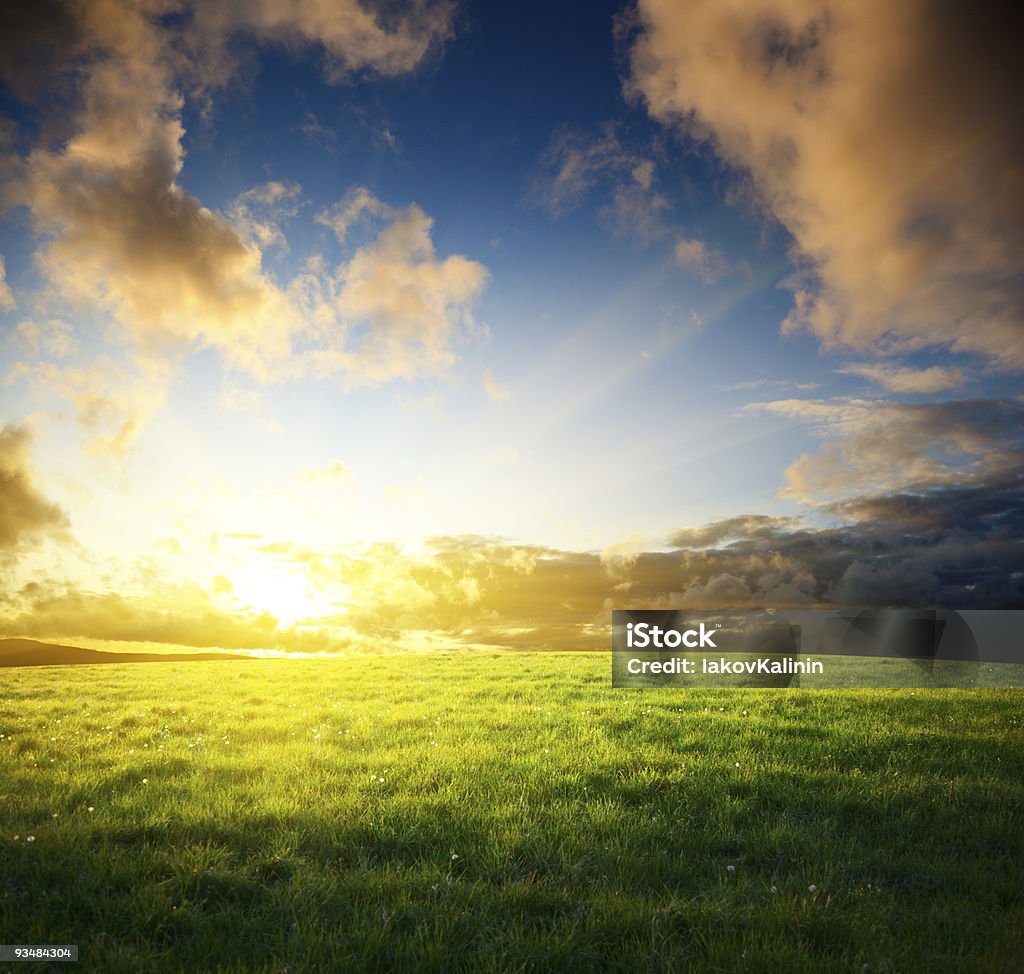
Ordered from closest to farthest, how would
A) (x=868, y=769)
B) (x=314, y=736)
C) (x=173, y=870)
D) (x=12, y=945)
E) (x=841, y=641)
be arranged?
(x=12, y=945)
(x=173, y=870)
(x=868, y=769)
(x=314, y=736)
(x=841, y=641)

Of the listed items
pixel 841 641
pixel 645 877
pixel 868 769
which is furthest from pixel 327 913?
pixel 841 641

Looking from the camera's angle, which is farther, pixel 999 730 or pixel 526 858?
pixel 999 730

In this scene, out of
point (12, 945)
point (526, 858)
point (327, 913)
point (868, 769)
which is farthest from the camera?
point (868, 769)

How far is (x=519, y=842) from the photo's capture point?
6.84m

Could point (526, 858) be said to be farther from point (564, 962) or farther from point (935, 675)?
point (935, 675)

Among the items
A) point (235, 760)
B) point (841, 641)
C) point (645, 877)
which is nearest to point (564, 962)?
point (645, 877)

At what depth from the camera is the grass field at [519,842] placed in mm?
5062

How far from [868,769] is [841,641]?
77.6ft

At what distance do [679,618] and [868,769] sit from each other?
14.0 metres

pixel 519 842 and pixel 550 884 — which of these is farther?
pixel 519 842

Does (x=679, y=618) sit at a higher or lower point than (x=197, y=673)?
higher

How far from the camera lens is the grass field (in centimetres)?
506

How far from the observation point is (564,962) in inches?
194

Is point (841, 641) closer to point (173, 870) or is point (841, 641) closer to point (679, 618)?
point (679, 618)
